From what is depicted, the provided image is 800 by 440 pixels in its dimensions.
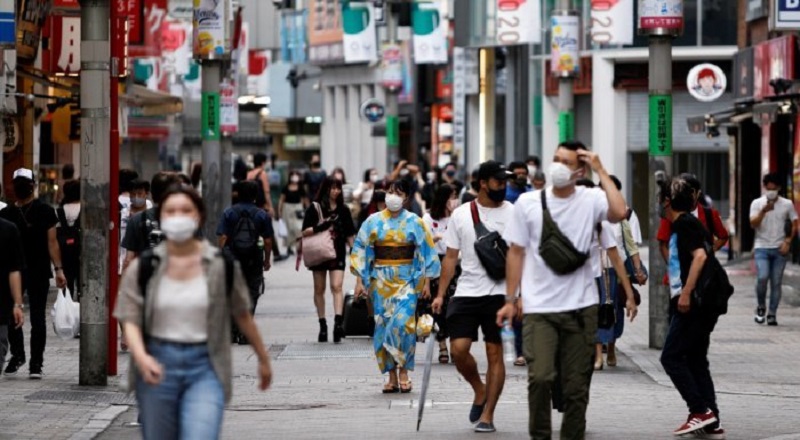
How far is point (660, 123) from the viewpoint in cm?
1994

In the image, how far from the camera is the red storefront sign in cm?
3225

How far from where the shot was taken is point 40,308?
17000 mm

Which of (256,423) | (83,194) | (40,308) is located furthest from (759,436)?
(40,308)

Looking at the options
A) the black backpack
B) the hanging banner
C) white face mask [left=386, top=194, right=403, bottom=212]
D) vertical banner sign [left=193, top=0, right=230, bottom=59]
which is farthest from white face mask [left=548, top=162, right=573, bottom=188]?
the hanging banner

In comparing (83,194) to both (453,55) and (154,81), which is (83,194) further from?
(453,55)

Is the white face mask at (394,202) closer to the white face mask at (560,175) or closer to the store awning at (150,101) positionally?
the white face mask at (560,175)

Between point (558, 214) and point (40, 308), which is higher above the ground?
point (558, 214)

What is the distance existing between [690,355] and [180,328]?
17.8ft

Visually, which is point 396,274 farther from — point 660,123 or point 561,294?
point 561,294

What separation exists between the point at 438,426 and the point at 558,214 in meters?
2.80

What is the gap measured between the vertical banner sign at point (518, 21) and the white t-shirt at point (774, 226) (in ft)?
80.3

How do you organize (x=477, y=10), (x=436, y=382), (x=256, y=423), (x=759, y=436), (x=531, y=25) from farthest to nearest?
1. (x=477, y=10)
2. (x=531, y=25)
3. (x=436, y=382)
4. (x=256, y=423)
5. (x=759, y=436)

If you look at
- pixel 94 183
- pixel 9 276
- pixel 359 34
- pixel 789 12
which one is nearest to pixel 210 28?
pixel 789 12

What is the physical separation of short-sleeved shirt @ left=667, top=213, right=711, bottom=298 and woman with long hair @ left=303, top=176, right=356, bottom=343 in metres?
8.00
